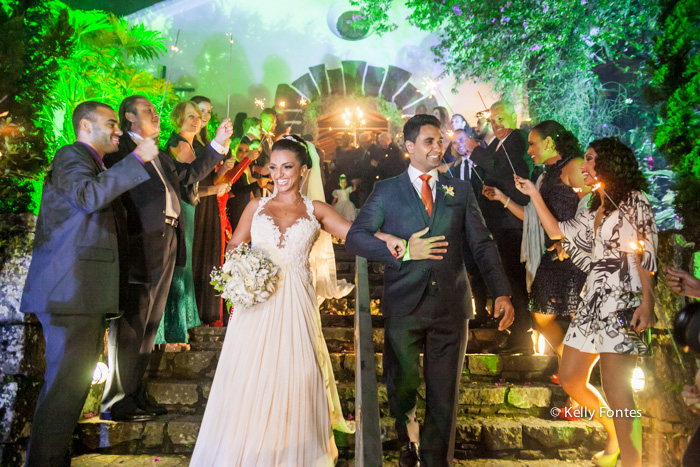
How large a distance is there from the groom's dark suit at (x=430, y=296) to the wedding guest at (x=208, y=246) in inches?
115

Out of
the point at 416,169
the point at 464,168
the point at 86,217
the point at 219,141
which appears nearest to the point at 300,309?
the point at 416,169

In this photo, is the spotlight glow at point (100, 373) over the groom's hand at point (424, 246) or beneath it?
beneath

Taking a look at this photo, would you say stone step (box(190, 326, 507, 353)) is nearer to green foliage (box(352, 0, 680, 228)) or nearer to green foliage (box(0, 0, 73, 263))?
green foliage (box(0, 0, 73, 263))

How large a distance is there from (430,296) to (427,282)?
0.09 m

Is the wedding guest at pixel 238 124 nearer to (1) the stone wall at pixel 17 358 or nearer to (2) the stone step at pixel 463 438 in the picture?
(1) the stone wall at pixel 17 358

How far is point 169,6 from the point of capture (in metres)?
11.0

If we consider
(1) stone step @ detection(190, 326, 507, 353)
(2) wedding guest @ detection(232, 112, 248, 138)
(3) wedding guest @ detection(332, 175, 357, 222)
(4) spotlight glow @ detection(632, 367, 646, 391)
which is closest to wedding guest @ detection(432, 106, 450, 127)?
(3) wedding guest @ detection(332, 175, 357, 222)

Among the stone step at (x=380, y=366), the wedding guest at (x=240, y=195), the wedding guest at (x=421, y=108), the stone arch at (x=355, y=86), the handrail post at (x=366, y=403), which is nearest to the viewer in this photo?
the handrail post at (x=366, y=403)

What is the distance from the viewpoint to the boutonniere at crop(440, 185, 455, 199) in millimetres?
3146

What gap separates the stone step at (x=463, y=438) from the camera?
3754mm

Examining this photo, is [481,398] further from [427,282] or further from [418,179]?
[418,179]

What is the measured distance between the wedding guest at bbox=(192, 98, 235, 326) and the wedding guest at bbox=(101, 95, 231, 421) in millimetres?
1471

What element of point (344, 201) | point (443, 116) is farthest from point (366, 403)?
point (443, 116)

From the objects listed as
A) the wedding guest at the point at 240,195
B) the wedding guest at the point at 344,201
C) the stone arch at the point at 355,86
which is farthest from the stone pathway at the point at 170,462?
the stone arch at the point at 355,86
